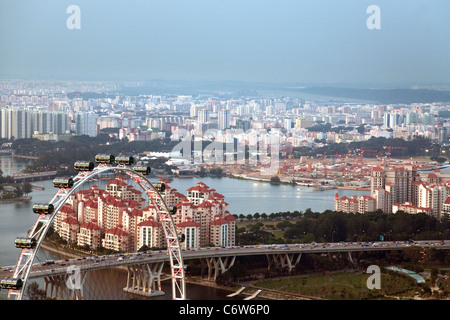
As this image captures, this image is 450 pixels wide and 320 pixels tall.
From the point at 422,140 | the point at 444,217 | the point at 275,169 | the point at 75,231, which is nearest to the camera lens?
the point at 75,231

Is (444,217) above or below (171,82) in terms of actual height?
below

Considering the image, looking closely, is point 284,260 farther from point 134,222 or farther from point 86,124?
point 86,124

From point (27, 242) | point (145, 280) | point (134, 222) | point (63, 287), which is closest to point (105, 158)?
point (27, 242)

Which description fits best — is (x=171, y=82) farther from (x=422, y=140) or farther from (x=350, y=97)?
(x=422, y=140)
